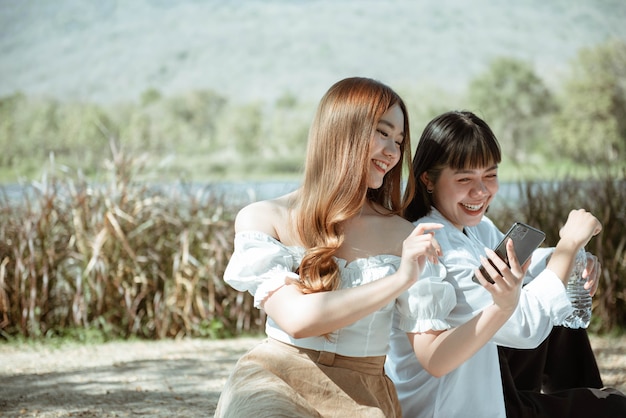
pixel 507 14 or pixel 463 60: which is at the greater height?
pixel 507 14

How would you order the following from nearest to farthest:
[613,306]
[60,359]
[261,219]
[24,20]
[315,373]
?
[315,373] < [261,219] < [60,359] < [613,306] < [24,20]

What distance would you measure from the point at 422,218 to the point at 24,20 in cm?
3328

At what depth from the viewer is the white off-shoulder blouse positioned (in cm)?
194

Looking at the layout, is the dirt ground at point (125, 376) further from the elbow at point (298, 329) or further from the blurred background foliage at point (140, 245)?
the elbow at point (298, 329)

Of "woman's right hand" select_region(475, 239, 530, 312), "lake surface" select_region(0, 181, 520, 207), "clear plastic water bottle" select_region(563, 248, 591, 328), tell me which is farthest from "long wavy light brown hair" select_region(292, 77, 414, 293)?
"lake surface" select_region(0, 181, 520, 207)

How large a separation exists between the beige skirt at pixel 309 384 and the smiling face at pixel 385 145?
1.55 ft

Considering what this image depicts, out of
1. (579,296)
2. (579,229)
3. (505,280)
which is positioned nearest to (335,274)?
(505,280)

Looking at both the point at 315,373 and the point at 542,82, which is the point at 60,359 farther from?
the point at 542,82

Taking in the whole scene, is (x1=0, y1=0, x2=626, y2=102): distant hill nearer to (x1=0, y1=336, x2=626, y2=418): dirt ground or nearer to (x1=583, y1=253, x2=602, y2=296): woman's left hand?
(x1=0, y1=336, x2=626, y2=418): dirt ground

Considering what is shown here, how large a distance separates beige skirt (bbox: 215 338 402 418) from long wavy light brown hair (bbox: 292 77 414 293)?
0.66 feet

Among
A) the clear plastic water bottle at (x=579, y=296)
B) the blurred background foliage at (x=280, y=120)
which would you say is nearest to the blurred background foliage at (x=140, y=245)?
the clear plastic water bottle at (x=579, y=296)

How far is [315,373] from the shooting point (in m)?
1.92

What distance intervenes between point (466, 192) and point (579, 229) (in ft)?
1.07

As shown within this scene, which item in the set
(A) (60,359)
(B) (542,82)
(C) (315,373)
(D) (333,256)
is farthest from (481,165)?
(B) (542,82)
